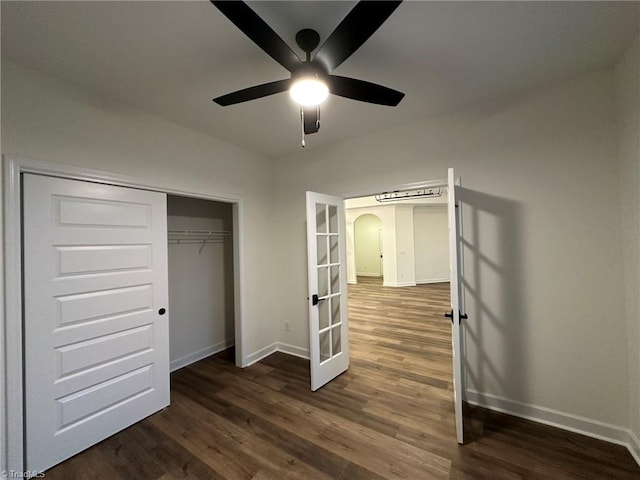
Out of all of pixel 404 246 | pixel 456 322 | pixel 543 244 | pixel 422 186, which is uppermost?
pixel 422 186

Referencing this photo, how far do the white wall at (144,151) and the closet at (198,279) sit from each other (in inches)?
26.2

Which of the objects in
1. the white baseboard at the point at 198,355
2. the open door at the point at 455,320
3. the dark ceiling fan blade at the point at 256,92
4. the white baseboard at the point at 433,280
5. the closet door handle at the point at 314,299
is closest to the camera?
the dark ceiling fan blade at the point at 256,92

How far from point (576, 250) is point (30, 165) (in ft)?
12.9

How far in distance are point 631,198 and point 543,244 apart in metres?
0.55

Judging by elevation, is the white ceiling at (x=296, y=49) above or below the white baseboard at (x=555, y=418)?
above

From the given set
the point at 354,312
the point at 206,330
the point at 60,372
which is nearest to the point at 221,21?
the point at 60,372

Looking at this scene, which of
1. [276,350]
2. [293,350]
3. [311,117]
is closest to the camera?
[311,117]

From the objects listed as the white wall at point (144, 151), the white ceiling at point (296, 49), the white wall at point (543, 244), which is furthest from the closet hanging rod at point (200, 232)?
the white wall at point (543, 244)

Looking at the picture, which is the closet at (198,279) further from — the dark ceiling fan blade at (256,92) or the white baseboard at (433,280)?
the white baseboard at (433,280)

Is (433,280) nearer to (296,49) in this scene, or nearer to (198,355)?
(198,355)

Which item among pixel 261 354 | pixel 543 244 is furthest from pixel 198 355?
pixel 543 244

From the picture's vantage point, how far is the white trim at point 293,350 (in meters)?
3.27

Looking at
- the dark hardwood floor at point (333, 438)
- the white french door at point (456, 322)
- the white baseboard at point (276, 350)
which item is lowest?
the dark hardwood floor at point (333, 438)

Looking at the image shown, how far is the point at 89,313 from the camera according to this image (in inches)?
74.2
